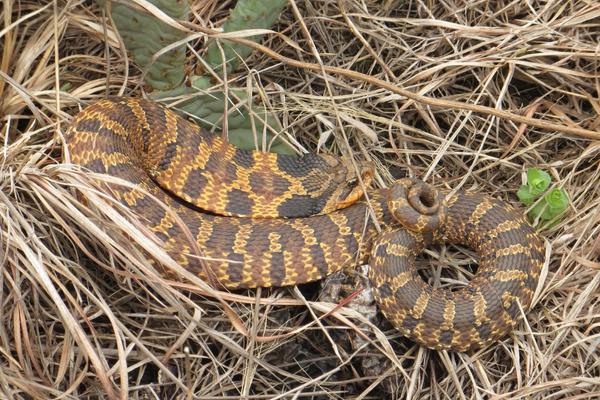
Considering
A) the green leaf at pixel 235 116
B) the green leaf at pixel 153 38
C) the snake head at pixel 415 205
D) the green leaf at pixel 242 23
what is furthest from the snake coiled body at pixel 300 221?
the green leaf at pixel 242 23

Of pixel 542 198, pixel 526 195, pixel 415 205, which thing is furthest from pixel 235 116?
pixel 542 198

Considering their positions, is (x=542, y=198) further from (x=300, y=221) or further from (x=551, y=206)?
(x=300, y=221)

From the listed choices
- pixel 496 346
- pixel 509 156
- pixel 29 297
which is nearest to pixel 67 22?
pixel 29 297

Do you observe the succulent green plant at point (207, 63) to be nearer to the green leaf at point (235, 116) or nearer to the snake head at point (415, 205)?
the green leaf at point (235, 116)

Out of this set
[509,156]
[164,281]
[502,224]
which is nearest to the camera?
[164,281]

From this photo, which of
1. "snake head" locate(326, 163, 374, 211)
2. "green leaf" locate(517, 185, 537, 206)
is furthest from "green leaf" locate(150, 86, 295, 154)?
"green leaf" locate(517, 185, 537, 206)

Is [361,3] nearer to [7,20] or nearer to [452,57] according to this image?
[452,57]

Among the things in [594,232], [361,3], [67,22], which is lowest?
[594,232]
